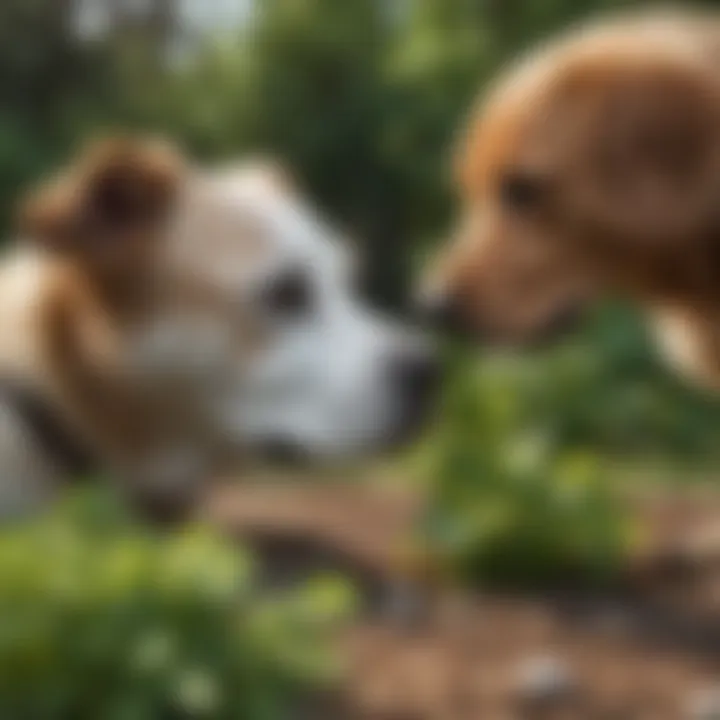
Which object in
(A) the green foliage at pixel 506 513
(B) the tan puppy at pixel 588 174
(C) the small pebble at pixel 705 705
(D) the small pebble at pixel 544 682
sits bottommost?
(C) the small pebble at pixel 705 705

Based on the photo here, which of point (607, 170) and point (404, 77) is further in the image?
point (607, 170)

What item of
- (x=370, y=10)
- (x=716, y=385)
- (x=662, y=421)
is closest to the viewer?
(x=370, y=10)

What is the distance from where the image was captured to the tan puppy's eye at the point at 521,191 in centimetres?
119

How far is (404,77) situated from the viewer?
974 millimetres

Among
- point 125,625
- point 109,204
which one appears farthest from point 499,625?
point 109,204

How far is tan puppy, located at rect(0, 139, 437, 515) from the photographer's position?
1024mm

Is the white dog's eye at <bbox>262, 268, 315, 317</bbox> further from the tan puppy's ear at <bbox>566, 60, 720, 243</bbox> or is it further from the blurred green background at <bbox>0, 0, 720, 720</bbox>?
the tan puppy's ear at <bbox>566, 60, 720, 243</bbox>

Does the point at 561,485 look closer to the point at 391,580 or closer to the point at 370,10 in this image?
the point at 391,580

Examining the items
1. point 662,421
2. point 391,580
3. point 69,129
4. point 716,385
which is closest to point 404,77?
point 69,129

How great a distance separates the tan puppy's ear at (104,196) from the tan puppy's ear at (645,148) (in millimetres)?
272

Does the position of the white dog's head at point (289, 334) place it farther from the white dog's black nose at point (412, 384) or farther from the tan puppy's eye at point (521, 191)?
the tan puppy's eye at point (521, 191)

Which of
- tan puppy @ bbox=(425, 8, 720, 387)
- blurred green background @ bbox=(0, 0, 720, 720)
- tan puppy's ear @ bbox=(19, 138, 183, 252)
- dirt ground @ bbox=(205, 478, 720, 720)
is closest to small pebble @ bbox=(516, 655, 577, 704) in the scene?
dirt ground @ bbox=(205, 478, 720, 720)

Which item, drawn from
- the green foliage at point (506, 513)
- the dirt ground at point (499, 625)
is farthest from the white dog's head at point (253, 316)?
the green foliage at point (506, 513)

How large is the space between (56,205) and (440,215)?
8.6 inches
